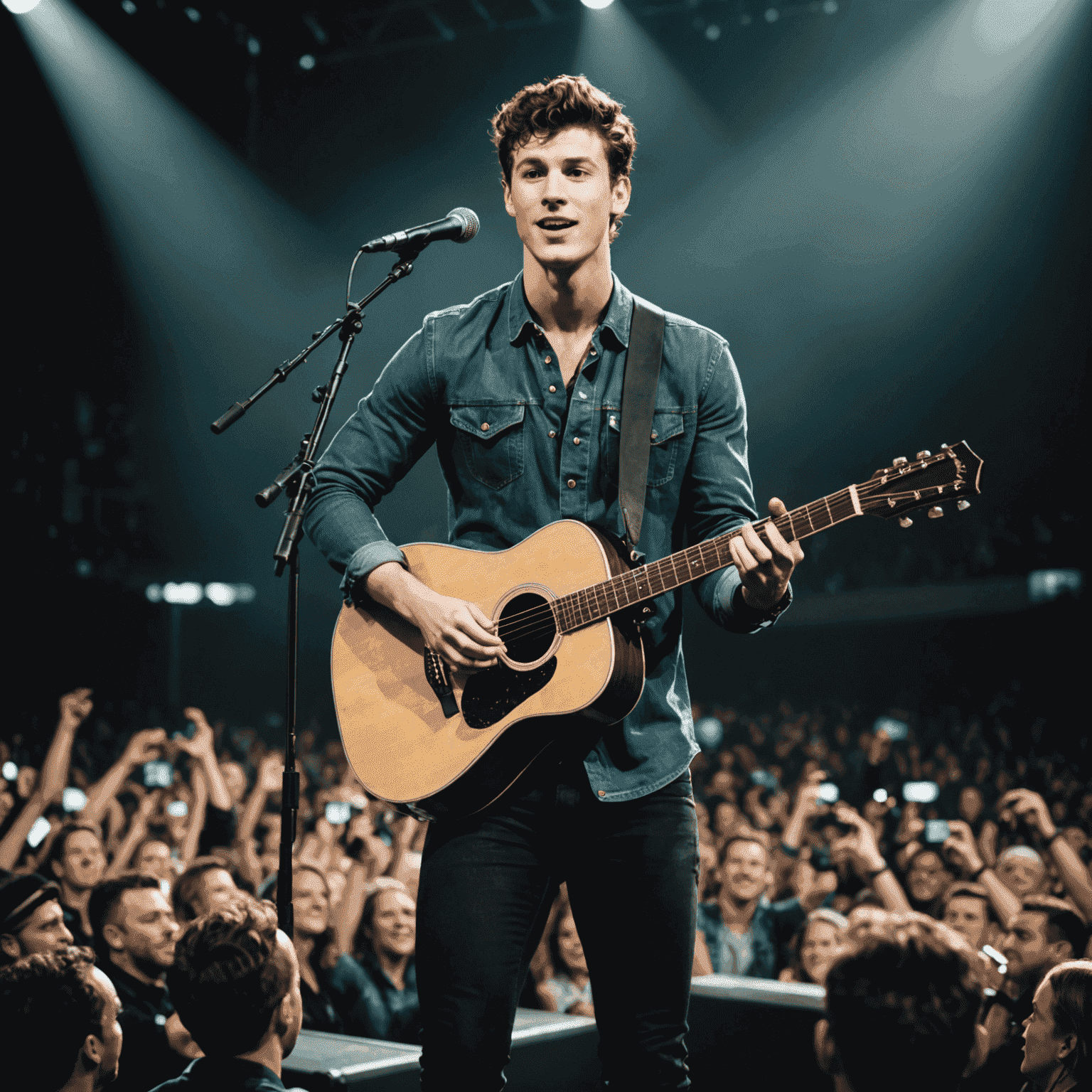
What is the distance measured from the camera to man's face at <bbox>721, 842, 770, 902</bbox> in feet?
19.1

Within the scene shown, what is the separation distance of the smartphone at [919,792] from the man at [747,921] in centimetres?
454

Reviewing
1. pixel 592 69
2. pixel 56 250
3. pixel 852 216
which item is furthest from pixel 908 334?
pixel 56 250

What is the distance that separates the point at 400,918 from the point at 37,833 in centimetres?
263

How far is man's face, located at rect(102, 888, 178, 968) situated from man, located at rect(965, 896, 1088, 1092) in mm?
2906

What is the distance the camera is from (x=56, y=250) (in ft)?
38.8

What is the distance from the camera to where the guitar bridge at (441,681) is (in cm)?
205

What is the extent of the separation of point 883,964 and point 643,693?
1.88 ft

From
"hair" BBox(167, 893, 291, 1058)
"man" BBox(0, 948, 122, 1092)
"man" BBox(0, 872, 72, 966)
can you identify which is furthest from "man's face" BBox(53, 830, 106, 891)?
"hair" BBox(167, 893, 291, 1058)

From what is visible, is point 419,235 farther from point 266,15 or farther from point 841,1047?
point 266,15

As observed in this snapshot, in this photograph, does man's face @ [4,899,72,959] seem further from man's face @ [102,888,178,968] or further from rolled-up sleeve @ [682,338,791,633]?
rolled-up sleeve @ [682,338,791,633]

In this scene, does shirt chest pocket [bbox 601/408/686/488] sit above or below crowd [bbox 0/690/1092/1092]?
above

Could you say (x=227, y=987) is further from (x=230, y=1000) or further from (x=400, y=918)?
(x=400, y=918)

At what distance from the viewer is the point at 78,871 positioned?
19.6 feet

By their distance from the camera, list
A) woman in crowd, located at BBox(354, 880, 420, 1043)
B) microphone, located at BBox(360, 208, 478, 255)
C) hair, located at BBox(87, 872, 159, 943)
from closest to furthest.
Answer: microphone, located at BBox(360, 208, 478, 255) → hair, located at BBox(87, 872, 159, 943) → woman in crowd, located at BBox(354, 880, 420, 1043)
